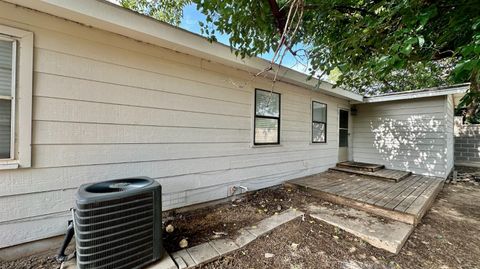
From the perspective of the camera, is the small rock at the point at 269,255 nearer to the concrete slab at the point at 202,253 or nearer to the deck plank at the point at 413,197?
the concrete slab at the point at 202,253

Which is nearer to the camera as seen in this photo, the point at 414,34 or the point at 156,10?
the point at 414,34

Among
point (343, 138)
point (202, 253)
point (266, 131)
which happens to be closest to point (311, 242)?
point (202, 253)

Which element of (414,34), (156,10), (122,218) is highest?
(156,10)

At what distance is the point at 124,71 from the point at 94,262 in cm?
206

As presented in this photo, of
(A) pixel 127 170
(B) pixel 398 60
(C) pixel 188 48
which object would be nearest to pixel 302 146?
(B) pixel 398 60

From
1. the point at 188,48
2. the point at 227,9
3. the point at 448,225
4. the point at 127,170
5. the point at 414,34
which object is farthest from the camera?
the point at 448,225

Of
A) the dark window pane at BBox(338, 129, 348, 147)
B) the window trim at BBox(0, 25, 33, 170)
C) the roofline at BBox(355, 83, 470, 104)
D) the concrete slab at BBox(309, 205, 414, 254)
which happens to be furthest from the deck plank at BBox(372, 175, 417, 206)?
the window trim at BBox(0, 25, 33, 170)

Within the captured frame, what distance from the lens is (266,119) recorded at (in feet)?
14.5

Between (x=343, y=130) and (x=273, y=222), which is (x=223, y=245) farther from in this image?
(x=343, y=130)

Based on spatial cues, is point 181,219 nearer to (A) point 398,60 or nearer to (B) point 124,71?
(B) point 124,71

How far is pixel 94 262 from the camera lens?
164 centimetres

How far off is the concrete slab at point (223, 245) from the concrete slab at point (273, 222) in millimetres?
361

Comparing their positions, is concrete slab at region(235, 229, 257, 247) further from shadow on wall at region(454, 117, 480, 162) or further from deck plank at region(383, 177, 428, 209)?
shadow on wall at region(454, 117, 480, 162)

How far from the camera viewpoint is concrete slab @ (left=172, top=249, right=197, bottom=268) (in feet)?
6.52
